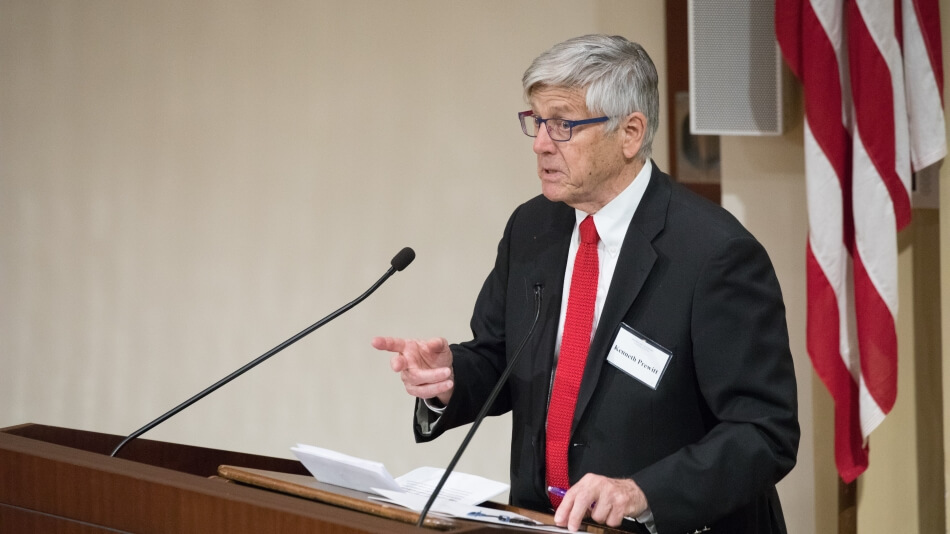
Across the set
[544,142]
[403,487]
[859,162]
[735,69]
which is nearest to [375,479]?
[403,487]

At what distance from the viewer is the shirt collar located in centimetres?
215

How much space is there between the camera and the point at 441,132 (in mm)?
4336

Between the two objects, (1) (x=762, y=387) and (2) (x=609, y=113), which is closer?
(1) (x=762, y=387)

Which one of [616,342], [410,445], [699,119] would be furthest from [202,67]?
[616,342]

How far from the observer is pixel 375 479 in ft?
5.57

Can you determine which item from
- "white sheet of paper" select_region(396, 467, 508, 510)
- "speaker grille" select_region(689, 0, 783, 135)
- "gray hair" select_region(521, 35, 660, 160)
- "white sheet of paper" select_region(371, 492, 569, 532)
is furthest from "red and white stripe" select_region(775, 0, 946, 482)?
"white sheet of paper" select_region(371, 492, 569, 532)

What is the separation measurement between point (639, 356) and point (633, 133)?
0.47 meters

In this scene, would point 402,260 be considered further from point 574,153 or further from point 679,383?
point 679,383

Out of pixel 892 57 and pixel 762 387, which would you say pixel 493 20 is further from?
pixel 762 387

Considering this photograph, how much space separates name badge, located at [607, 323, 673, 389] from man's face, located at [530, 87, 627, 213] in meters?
0.31

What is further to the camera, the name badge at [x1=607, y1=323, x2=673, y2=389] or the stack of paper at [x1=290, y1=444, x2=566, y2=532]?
the name badge at [x1=607, y1=323, x2=673, y2=389]

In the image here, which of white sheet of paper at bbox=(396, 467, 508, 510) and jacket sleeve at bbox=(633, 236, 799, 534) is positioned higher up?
jacket sleeve at bbox=(633, 236, 799, 534)

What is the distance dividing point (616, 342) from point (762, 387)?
0.29m

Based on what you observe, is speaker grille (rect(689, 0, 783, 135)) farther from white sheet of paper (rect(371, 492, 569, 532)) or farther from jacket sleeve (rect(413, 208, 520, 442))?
white sheet of paper (rect(371, 492, 569, 532))
